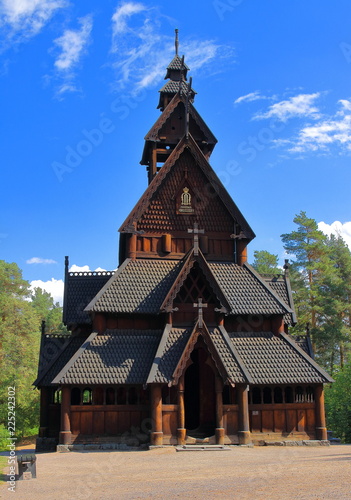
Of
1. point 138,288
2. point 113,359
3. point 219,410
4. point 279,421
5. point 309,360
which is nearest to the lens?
point 219,410

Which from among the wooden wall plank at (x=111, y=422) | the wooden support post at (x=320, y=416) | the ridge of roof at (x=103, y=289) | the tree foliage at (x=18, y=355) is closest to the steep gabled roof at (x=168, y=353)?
the wooden wall plank at (x=111, y=422)

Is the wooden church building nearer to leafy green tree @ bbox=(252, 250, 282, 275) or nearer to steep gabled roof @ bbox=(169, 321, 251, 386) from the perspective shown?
steep gabled roof @ bbox=(169, 321, 251, 386)

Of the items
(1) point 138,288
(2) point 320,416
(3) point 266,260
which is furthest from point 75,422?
(3) point 266,260

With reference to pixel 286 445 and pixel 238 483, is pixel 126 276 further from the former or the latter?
pixel 238 483

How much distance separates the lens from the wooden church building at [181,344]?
18141 millimetres

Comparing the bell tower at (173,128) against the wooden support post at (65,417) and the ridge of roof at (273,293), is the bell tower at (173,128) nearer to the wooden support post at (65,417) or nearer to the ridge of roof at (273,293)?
the ridge of roof at (273,293)

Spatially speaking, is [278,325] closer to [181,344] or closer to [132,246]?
[181,344]

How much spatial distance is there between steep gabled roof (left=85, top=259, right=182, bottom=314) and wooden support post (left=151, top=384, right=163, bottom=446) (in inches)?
132

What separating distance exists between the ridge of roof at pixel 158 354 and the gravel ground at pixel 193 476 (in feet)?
8.32

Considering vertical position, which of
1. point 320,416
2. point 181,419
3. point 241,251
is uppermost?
point 241,251

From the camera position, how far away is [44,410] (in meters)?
21.3

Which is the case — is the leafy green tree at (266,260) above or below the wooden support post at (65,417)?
above

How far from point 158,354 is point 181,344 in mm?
1038

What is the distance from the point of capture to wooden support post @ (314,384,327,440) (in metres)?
18.8
